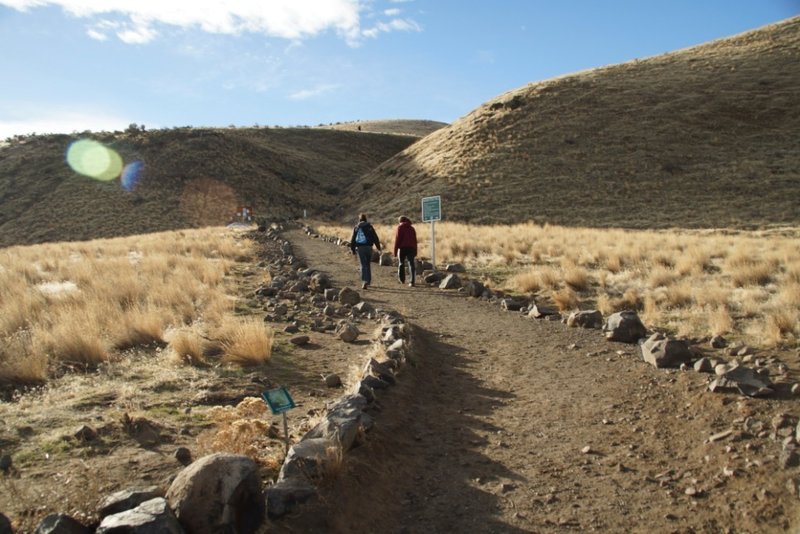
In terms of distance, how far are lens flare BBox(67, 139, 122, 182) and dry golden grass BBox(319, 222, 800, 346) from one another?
52.7 m

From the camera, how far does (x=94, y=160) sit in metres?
64.4

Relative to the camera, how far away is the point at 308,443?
4379 millimetres

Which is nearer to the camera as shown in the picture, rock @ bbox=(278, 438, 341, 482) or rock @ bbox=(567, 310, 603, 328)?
rock @ bbox=(278, 438, 341, 482)

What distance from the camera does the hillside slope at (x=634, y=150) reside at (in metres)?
37.1

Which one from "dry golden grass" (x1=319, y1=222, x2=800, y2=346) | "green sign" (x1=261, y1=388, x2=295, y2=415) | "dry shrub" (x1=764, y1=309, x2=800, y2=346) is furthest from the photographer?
"dry golden grass" (x1=319, y1=222, x2=800, y2=346)

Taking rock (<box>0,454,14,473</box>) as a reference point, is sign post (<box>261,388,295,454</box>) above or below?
above

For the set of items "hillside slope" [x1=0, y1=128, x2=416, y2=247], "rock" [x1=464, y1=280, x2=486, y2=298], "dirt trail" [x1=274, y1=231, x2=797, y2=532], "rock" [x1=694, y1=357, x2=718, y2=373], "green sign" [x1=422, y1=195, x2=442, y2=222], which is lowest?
"dirt trail" [x1=274, y1=231, x2=797, y2=532]

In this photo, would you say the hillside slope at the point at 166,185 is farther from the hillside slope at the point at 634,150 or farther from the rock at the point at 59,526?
the rock at the point at 59,526

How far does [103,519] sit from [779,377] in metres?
6.69

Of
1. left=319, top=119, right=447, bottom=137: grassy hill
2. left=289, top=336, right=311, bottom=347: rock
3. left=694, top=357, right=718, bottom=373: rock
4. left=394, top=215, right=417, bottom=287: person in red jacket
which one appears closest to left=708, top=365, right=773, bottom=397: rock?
left=694, top=357, right=718, bottom=373: rock

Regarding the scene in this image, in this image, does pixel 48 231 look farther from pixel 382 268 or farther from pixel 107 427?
pixel 107 427

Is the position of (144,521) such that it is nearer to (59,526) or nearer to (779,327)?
(59,526)

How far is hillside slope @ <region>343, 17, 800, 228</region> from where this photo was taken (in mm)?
37062

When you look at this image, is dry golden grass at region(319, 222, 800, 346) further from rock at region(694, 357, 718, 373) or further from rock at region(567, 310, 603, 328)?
rock at region(694, 357, 718, 373)
